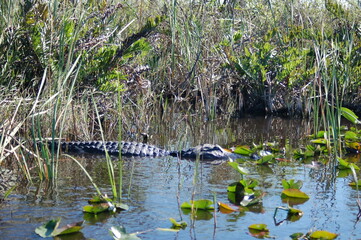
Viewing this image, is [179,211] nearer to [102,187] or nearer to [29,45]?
[102,187]

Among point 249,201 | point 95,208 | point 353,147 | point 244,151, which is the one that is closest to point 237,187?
point 249,201

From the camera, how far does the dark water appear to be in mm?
3545

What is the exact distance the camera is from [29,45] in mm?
6172

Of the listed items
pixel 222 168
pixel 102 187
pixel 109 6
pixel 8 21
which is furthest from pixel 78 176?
pixel 109 6

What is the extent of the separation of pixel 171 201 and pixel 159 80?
4.11m

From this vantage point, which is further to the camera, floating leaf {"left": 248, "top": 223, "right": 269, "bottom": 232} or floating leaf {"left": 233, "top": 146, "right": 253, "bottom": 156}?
floating leaf {"left": 233, "top": 146, "right": 253, "bottom": 156}

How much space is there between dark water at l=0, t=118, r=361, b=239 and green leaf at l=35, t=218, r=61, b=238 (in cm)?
10

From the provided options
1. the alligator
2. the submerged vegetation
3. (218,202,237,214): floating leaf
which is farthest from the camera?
the alligator

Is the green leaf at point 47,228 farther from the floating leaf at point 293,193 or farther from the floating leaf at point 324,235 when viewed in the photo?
the floating leaf at point 293,193

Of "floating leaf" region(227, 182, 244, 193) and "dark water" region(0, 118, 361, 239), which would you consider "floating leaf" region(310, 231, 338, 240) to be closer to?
"dark water" region(0, 118, 361, 239)

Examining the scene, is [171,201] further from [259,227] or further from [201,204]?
[259,227]

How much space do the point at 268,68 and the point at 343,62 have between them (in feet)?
3.24

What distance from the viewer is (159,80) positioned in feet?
26.7

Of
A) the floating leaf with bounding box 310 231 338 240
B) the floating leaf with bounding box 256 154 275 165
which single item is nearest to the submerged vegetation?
the floating leaf with bounding box 310 231 338 240
